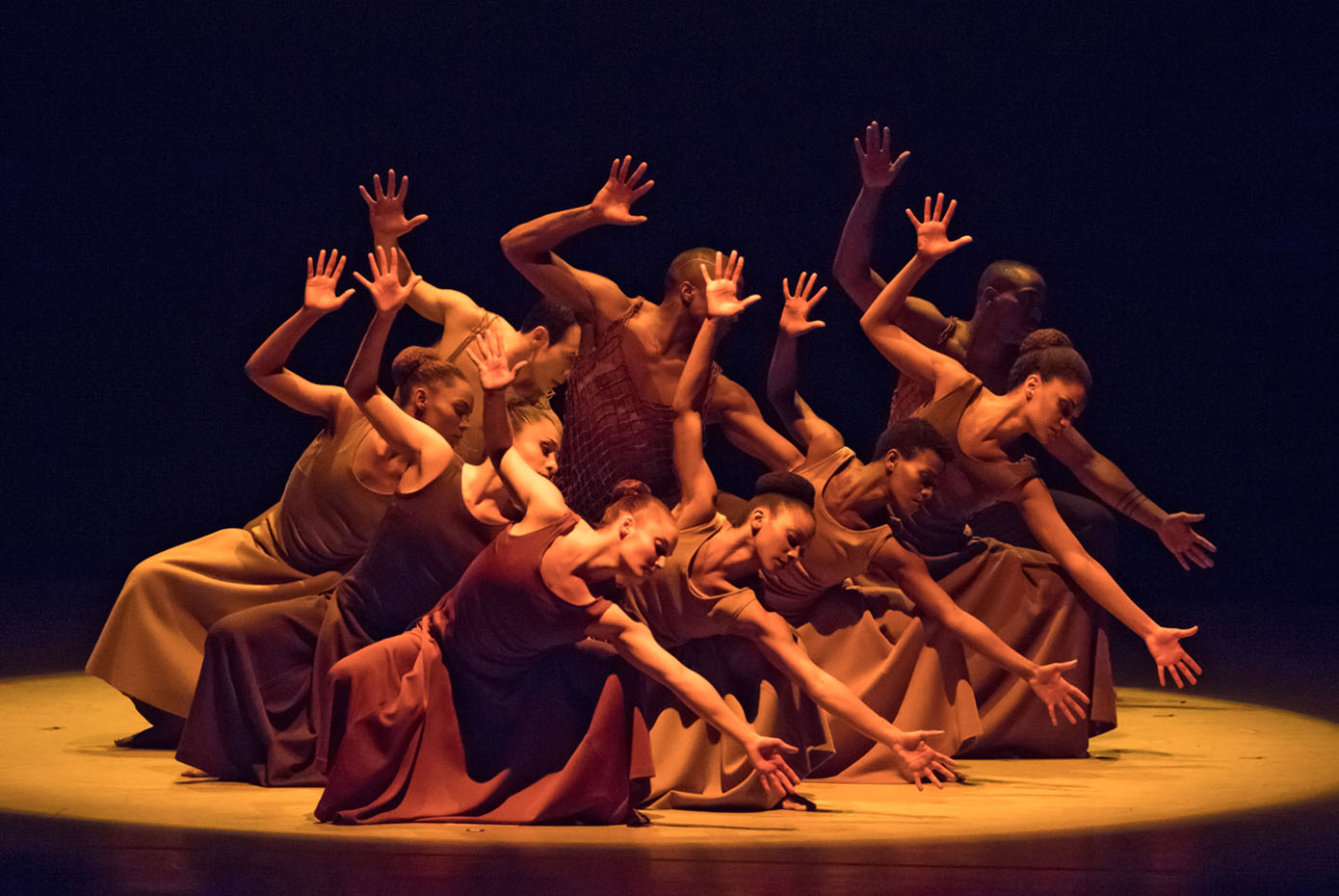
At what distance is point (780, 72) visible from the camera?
8.08 meters

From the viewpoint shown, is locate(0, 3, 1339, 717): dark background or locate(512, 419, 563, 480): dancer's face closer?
locate(512, 419, 563, 480): dancer's face

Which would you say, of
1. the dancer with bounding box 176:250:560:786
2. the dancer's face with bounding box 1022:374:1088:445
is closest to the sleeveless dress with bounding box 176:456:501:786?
the dancer with bounding box 176:250:560:786

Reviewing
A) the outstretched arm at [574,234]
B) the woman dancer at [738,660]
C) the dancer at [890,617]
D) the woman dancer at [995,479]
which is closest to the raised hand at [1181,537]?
the woman dancer at [995,479]

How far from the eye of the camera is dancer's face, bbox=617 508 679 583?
493 centimetres

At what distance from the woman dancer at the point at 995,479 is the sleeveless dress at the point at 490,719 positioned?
1.40 meters

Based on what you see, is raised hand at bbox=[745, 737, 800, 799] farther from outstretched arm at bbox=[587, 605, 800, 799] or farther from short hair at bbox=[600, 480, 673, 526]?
short hair at bbox=[600, 480, 673, 526]

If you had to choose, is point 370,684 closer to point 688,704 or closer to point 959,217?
point 688,704

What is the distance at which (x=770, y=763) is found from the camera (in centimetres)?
491

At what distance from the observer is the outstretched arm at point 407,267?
6332 millimetres

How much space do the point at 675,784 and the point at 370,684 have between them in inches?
31.9

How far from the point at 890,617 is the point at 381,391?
1.56 meters

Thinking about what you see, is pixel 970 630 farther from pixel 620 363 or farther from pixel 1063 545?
pixel 620 363

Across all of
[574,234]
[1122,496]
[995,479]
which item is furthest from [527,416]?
[1122,496]

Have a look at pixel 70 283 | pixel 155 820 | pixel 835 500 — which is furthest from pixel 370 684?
pixel 70 283
